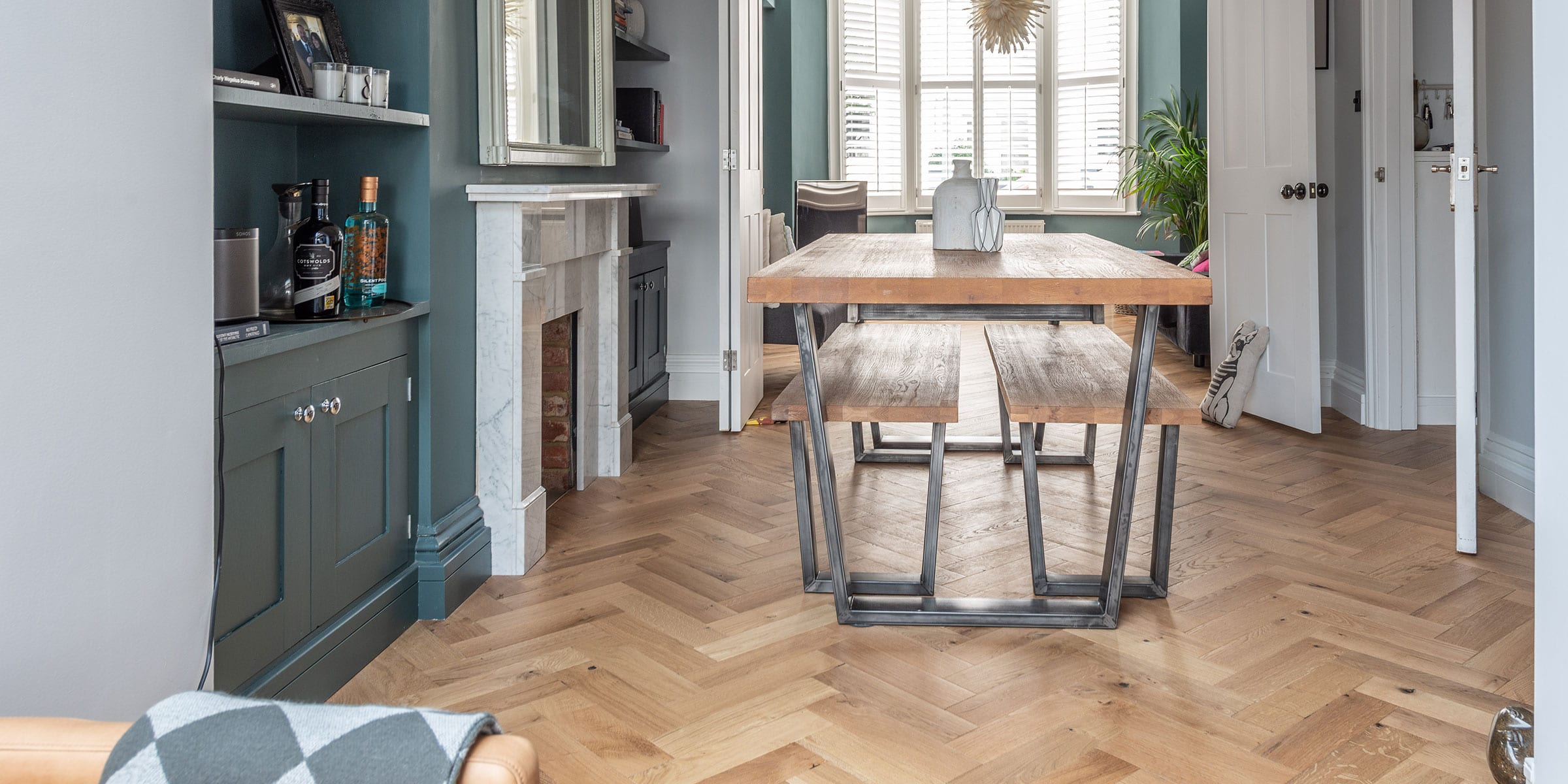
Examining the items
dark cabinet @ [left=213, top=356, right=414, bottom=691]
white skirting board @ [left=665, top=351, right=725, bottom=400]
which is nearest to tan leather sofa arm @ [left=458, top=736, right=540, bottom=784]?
dark cabinet @ [left=213, top=356, right=414, bottom=691]

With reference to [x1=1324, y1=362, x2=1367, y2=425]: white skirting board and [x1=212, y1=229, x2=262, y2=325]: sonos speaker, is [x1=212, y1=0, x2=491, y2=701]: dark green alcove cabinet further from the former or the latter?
[x1=1324, y1=362, x2=1367, y2=425]: white skirting board

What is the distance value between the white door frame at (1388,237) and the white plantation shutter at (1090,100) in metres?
4.18

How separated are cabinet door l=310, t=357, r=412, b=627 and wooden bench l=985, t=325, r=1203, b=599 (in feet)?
4.20

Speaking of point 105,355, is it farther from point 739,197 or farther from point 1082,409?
point 739,197

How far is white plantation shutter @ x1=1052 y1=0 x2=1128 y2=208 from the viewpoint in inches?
340

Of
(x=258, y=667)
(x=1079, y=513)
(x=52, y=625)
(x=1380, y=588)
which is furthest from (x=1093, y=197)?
(x=52, y=625)

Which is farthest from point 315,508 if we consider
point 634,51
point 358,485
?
point 634,51

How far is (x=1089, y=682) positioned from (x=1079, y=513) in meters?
1.23

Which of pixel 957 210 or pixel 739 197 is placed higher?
pixel 739 197

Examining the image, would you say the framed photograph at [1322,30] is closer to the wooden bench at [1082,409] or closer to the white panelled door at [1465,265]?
the white panelled door at [1465,265]

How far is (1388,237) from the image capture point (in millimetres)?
4473

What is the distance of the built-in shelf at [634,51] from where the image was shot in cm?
448

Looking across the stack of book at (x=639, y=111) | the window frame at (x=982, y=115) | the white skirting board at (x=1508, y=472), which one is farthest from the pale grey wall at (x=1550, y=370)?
the window frame at (x=982, y=115)

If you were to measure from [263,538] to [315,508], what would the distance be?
185 mm
